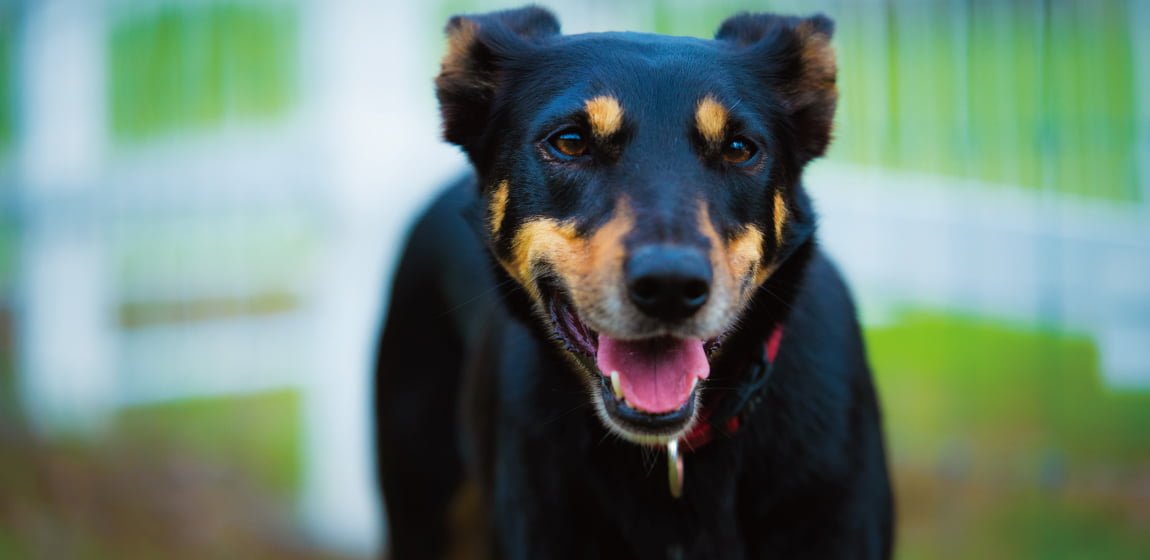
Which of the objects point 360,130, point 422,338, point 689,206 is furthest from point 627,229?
point 360,130

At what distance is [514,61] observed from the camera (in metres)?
2.95

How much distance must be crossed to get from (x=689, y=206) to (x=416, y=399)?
209 centimetres

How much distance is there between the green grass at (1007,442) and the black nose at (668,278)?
2647 millimetres

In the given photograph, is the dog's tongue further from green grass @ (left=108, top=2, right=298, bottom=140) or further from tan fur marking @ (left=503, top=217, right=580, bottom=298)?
green grass @ (left=108, top=2, right=298, bottom=140)

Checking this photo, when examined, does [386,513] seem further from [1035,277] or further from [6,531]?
[1035,277]

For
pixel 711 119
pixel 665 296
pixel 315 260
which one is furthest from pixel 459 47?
pixel 315 260

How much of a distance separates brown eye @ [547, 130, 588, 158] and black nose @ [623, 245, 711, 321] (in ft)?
1.42

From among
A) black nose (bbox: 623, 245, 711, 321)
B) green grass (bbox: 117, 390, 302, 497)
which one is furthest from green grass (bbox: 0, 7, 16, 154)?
black nose (bbox: 623, 245, 711, 321)

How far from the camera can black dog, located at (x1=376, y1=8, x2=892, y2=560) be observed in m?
2.40

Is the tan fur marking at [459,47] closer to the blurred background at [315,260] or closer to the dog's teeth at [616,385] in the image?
the dog's teeth at [616,385]

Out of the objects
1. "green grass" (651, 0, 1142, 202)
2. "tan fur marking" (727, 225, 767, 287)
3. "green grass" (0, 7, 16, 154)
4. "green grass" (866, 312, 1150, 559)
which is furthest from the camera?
"green grass" (0, 7, 16, 154)

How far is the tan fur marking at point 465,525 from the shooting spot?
4191 millimetres

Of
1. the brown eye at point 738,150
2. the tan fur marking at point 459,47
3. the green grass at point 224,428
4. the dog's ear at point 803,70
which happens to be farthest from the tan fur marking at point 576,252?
the green grass at point 224,428

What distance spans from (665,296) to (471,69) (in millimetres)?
1050
